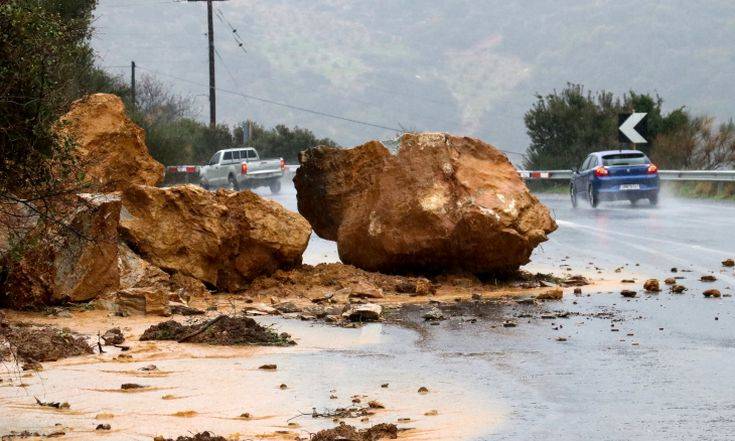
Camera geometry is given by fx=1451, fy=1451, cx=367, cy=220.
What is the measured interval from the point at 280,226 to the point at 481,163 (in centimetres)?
281

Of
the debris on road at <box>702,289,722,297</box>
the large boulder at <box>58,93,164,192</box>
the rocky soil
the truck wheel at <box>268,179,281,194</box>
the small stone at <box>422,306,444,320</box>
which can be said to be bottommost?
the truck wheel at <box>268,179,281,194</box>

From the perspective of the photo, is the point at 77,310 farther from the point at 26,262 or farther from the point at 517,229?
the point at 517,229

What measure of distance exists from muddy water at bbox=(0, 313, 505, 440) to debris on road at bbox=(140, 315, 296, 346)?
255 mm

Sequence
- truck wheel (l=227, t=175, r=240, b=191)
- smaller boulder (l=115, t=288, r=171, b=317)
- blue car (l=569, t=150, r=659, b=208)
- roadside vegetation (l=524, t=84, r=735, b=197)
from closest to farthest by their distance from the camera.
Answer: smaller boulder (l=115, t=288, r=171, b=317)
blue car (l=569, t=150, r=659, b=208)
roadside vegetation (l=524, t=84, r=735, b=197)
truck wheel (l=227, t=175, r=240, b=191)

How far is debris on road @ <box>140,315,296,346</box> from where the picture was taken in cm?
1233

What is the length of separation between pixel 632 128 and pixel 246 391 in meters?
37.4

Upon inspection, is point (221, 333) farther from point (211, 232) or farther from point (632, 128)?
point (632, 128)

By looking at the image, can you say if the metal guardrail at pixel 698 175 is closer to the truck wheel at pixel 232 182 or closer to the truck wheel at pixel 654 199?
the truck wheel at pixel 654 199

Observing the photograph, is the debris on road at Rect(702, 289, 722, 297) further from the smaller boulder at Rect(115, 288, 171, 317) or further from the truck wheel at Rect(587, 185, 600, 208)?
the truck wheel at Rect(587, 185, 600, 208)

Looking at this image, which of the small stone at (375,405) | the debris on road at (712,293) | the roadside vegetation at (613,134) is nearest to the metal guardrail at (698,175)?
the roadside vegetation at (613,134)

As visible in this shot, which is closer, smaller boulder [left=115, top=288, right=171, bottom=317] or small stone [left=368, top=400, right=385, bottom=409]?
small stone [left=368, top=400, right=385, bottom=409]

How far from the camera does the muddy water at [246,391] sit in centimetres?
859

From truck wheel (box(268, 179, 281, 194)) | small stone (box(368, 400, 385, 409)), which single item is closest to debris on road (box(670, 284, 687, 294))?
small stone (box(368, 400, 385, 409))

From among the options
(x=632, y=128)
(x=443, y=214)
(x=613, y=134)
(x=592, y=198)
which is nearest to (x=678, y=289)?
(x=443, y=214)
